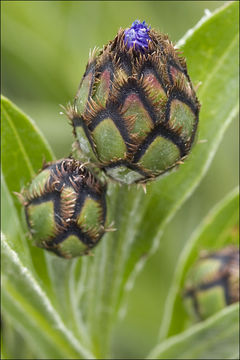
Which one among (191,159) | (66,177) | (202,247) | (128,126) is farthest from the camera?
(202,247)

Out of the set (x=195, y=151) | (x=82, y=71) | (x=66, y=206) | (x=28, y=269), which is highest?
(x=82, y=71)

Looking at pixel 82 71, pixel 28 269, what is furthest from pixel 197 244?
pixel 82 71

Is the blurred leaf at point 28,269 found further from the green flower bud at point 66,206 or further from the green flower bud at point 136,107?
the green flower bud at point 136,107

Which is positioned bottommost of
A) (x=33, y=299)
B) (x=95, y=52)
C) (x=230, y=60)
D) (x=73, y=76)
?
(x=33, y=299)

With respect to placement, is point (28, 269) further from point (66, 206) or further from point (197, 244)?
point (197, 244)

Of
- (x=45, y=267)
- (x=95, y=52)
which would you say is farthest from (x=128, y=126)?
(x=45, y=267)

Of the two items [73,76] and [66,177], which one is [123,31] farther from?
[73,76]

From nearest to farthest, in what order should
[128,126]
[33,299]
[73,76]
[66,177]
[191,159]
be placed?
[128,126] → [66,177] → [33,299] → [191,159] → [73,76]

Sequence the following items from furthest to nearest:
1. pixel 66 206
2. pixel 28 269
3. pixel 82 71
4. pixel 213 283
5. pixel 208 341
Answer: pixel 82 71, pixel 213 283, pixel 208 341, pixel 28 269, pixel 66 206
